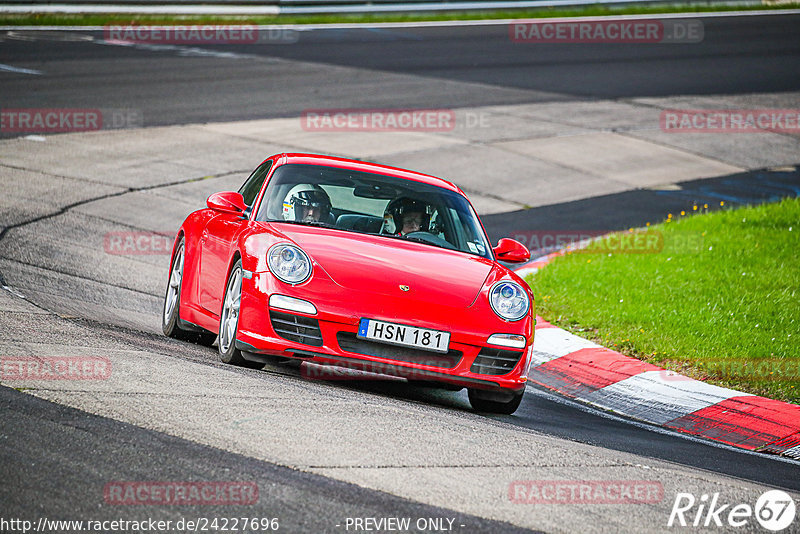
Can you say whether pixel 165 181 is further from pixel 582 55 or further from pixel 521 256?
pixel 582 55

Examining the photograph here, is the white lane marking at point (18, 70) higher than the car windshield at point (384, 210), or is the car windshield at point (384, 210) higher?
the white lane marking at point (18, 70)

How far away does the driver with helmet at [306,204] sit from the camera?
283 inches

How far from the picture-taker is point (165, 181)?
14008 mm

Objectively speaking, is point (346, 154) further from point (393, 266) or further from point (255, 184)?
point (393, 266)

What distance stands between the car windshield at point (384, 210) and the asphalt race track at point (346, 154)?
1.03m

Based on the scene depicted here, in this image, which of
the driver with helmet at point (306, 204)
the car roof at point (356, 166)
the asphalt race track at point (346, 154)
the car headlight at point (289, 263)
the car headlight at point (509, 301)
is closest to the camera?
the asphalt race track at point (346, 154)

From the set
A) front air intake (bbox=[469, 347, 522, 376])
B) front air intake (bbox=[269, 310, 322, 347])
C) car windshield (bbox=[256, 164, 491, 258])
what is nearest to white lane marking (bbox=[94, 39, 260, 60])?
car windshield (bbox=[256, 164, 491, 258])

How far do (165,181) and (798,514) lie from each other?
35.1ft

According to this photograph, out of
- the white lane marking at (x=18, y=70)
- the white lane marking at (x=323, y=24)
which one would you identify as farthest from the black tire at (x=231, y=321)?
the white lane marking at (x=323, y=24)

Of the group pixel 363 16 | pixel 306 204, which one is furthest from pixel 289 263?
pixel 363 16

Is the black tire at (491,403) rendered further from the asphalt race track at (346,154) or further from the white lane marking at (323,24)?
the white lane marking at (323,24)

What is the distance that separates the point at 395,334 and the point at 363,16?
25.1 meters

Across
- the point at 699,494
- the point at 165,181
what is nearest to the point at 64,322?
the point at 699,494

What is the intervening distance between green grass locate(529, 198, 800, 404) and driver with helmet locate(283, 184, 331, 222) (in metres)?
2.80
